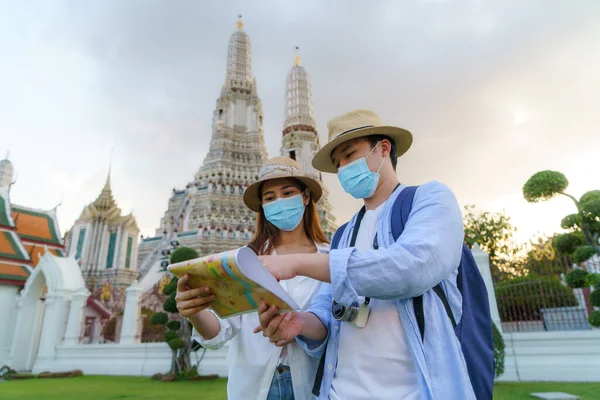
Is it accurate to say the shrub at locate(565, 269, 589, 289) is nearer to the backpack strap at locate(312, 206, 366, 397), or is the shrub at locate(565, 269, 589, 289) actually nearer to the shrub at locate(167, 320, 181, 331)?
the backpack strap at locate(312, 206, 366, 397)

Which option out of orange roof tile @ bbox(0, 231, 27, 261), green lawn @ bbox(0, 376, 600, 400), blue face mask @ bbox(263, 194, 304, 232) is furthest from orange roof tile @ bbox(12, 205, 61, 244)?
blue face mask @ bbox(263, 194, 304, 232)

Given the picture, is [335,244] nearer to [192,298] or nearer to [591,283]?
[192,298]

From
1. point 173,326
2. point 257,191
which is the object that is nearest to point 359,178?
point 257,191

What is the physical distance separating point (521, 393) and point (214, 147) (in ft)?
101

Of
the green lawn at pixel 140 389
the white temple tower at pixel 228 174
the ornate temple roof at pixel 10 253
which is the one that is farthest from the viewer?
the white temple tower at pixel 228 174

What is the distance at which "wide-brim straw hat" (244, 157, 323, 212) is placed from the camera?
212cm

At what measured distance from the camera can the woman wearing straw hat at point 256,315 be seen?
5.70 feet

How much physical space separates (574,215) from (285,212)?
17.1ft

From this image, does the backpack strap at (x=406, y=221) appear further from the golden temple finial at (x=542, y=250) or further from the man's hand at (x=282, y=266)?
the golden temple finial at (x=542, y=250)

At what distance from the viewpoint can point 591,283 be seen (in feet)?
18.4

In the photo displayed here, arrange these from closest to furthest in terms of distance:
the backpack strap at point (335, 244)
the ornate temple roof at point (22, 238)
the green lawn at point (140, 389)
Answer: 1. the backpack strap at point (335, 244)
2. the green lawn at point (140, 389)
3. the ornate temple roof at point (22, 238)

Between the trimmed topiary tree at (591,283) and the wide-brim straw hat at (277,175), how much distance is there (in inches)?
207

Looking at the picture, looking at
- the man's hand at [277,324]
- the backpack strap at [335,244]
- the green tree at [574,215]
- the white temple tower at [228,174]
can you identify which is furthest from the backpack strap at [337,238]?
the white temple tower at [228,174]

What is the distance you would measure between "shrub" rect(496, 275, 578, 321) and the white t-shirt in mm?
8507
